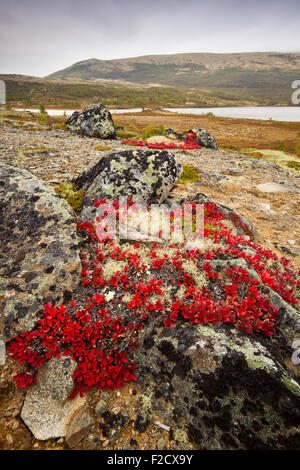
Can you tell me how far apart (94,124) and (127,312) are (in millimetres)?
26163

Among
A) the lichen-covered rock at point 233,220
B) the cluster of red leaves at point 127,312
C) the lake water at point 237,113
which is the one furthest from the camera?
the lake water at point 237,113

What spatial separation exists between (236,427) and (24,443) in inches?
134

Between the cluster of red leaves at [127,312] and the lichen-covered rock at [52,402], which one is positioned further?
the cluster of red leaves at [127,312]

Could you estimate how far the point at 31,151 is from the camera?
16.1 m

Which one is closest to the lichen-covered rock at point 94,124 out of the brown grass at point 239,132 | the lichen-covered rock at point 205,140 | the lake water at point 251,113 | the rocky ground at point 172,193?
the rocky ground at point 172,193

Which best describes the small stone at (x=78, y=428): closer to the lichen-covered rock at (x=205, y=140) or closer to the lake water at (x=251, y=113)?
the lichen-covered rock at (x=205, y=140)

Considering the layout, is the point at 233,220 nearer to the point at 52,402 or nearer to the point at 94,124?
the point at 52,402

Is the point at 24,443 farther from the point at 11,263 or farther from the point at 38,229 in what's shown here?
the point at 38,229

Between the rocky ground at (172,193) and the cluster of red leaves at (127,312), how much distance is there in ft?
1.15

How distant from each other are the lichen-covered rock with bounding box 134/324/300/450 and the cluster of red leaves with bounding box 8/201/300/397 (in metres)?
0.36

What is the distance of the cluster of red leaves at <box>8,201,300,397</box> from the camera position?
4.46m

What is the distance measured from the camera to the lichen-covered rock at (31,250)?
4941mm
